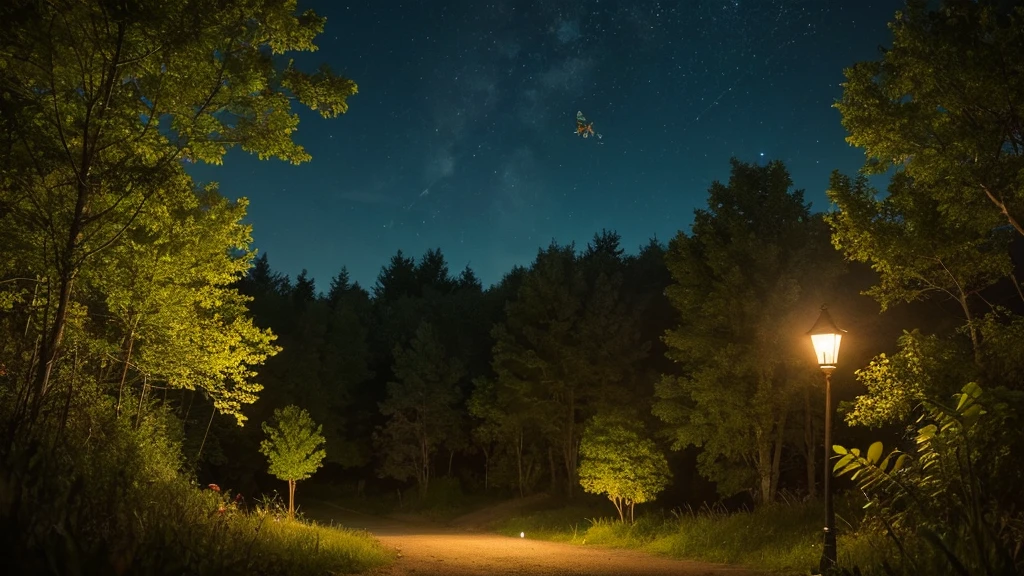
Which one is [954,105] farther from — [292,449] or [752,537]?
[292,449]

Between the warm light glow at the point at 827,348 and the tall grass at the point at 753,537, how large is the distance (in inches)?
81.8

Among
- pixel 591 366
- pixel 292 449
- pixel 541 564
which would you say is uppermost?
pixel 591 366

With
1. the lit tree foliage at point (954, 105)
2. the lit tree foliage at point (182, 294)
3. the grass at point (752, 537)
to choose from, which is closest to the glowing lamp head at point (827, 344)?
the grass at point (752, 537)

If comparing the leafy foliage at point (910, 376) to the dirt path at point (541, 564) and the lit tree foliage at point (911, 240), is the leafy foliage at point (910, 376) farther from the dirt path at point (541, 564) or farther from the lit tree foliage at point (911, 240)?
the dirt path at point (541, 564)

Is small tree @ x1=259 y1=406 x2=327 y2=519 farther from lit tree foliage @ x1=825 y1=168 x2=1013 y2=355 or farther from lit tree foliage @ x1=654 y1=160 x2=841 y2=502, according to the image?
lit tree foliage @ x1=825 y1=168 x2=1013 y2=355

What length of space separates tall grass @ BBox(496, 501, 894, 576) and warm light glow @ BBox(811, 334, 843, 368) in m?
2.08

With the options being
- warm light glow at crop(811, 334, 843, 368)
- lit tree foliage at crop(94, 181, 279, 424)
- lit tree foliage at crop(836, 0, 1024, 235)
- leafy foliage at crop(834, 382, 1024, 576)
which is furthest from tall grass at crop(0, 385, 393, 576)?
lit tree foliage at crop(836, 0, 1024, 235)

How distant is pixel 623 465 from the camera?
21.1 meters

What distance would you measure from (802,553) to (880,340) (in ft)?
43.8

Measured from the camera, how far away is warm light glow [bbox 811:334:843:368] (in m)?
8.87

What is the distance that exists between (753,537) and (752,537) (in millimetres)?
28

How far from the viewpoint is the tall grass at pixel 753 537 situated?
413 inches

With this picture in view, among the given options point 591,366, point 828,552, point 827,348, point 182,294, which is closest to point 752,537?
point 828,552

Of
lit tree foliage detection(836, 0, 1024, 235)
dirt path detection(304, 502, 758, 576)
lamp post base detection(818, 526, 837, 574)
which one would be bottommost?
dirt path detection(304, 502, 758, 576)
